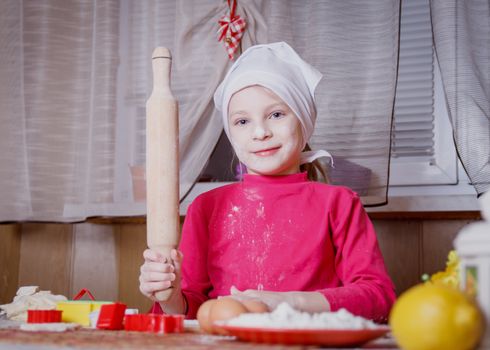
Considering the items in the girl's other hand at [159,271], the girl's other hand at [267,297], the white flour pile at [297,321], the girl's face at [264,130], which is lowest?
the white flour pile at [297,321]

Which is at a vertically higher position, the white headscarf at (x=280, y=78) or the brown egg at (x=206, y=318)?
the white headscarf at (x=280, y=78)

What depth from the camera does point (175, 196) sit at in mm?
1016

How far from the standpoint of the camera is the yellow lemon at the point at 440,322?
0.63 meters

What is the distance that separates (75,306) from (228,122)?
53 centimetres

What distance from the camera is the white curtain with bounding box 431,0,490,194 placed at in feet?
5.40

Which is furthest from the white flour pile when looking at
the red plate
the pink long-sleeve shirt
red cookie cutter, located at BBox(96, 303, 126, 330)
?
the pink long-sleeve shirt

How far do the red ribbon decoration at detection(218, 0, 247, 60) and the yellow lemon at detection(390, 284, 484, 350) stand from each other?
1325 mm

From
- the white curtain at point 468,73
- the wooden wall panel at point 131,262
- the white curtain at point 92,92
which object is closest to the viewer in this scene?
the white curtain at point 468,73

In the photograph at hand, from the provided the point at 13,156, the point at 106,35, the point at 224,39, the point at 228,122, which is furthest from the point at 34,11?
the point at 228,122

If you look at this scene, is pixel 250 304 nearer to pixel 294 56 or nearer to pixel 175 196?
pixel 175 196

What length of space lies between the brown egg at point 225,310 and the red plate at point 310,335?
2.8 inches

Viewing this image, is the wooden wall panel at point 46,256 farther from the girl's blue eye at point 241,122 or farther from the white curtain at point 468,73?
the white curtain at point 468,73

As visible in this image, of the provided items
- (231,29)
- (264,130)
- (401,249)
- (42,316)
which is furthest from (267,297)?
(231,29)

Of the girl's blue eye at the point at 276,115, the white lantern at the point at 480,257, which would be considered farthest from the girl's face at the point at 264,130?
the white lantern at the point at 480,257
